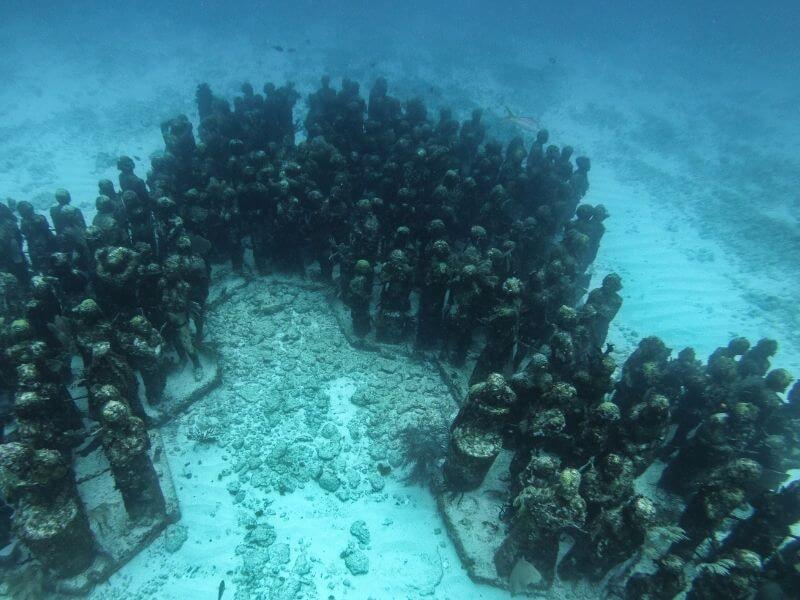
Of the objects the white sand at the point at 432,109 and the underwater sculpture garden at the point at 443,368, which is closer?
the underwater sculpture garden at the point at 443,368

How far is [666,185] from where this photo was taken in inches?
778

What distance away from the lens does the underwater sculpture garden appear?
16.4ft

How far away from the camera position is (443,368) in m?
8.48

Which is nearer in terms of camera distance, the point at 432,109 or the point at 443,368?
the point at 443,368

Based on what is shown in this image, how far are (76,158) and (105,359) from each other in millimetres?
15734

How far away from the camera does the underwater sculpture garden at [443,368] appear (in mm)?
5008

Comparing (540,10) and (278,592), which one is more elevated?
(540,10)

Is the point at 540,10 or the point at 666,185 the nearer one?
the point at 666,185

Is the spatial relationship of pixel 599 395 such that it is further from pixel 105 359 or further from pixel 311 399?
pixel 105 359

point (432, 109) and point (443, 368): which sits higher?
point (432, 109)

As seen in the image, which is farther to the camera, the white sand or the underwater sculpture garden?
the white sand

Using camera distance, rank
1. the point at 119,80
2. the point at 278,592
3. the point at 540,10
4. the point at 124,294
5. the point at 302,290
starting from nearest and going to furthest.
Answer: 1. the point at 278,592
2. the point at 124,294
3. the point at 302,290
4. the point at 119,80
5. the point at 540,10

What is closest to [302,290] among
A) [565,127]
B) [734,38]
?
[565,127]

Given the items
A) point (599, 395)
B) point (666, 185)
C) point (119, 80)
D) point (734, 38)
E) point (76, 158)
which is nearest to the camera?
point (599, 395)
